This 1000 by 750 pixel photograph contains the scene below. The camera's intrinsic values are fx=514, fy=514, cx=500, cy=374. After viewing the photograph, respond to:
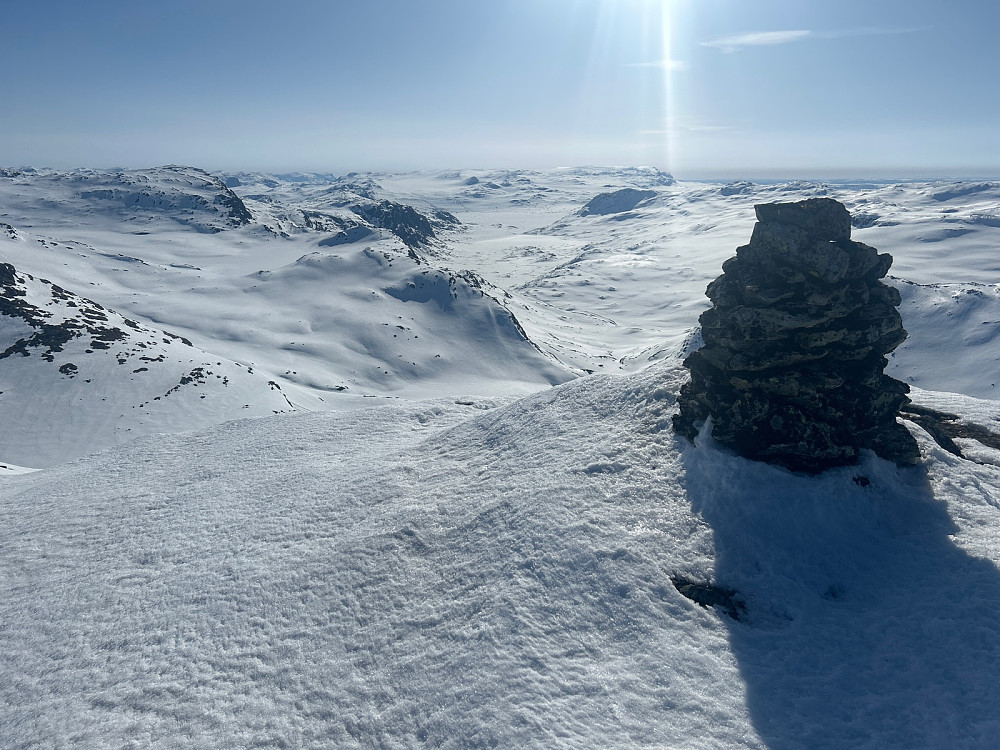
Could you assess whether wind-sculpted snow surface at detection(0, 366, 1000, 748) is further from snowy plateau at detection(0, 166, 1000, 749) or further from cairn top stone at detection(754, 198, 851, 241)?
cairn top stone at detection(754, 198, 851, 241)

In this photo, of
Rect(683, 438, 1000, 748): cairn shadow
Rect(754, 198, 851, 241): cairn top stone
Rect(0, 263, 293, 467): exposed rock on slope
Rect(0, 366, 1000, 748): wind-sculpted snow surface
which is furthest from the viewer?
Rect(0, 263, 293, 467): exposed rock on slope

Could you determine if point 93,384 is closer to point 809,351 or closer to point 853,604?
point 809,351

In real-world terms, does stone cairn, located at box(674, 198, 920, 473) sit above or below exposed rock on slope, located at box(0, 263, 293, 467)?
above

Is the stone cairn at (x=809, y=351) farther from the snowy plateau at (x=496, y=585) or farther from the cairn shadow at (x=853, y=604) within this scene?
the snowy plateau at (x=496, y=585)

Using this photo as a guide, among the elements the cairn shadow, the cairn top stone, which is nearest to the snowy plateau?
the cairn shadow

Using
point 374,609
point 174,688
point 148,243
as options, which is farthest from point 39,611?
point 148,243

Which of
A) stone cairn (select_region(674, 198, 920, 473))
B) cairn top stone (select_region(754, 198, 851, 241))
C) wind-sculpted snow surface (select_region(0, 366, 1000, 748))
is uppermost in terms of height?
cairn top stone (select_region(754, 198, 851, 241))

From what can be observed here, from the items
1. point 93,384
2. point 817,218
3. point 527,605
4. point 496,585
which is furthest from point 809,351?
point 93,384
